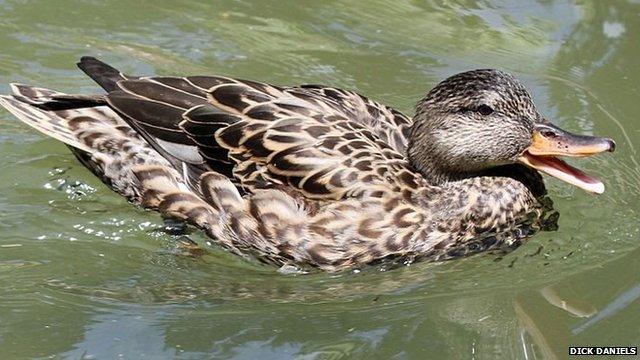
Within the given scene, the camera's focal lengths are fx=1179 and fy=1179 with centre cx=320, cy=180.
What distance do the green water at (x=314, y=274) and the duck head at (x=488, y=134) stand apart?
57 centimetres

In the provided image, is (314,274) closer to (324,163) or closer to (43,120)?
(324,163)

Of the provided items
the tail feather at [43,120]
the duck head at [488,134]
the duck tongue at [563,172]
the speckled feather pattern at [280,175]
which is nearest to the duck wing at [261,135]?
the speckled feather pattern at [280,175]

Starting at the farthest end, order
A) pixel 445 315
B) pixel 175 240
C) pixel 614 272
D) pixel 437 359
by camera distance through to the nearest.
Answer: pixel 175 240
pixel 614 272
pixel 445 315
pixel 437 359

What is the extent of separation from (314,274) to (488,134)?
4.43 ft

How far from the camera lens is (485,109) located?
7109mm

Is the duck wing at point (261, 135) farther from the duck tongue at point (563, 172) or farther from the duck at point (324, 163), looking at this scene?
the duck tongue at point (563, 172)

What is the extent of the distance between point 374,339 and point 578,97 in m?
3.67

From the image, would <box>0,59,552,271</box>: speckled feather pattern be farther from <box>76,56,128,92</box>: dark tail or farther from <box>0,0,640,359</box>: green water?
<box>0,0,640,359</box>: green water

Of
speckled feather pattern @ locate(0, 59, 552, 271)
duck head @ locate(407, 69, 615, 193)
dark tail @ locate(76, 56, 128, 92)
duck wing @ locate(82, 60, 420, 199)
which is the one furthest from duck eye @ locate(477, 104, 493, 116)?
dark tail @ locate(76, 56, 128, 92)

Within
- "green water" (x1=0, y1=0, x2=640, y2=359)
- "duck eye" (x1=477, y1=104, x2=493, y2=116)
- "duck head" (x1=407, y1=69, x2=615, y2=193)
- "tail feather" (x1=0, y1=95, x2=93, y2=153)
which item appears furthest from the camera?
"tail feather" (x1=0, y1=95, x2=93, y2=153)

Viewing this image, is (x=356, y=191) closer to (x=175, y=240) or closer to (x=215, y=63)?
(x=175, y=240)

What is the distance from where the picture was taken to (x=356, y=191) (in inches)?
276

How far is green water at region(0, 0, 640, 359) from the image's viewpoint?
620 centimetres

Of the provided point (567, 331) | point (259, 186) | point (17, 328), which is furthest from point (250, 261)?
point (567, 331)
